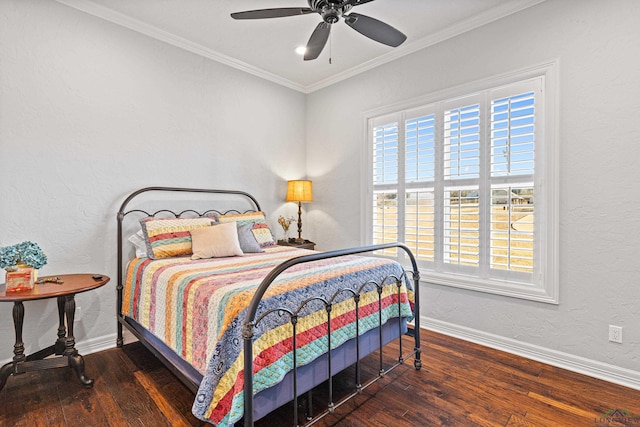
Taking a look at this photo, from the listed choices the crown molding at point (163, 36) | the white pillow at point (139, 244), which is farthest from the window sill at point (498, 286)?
the crown molding at point (163, 36)

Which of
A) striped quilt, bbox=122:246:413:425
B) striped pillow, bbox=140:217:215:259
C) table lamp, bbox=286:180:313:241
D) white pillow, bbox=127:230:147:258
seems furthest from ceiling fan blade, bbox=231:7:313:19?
table lamp, bbox=286:180:313:241

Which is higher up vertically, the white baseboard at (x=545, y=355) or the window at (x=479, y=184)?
the window at (x=479, y=184)

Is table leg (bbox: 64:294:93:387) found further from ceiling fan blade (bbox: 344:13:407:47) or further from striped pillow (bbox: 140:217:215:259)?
ceiling fan blade (bbox: 344:13:407:47)

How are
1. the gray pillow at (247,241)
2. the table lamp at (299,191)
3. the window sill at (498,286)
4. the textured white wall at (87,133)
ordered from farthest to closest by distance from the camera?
the table lamp at (299,191)
the gray pillow at (247,241)
the window sill at (498,286)
the textured white wall at (87,133)

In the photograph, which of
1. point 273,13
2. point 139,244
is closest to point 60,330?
point 139,244

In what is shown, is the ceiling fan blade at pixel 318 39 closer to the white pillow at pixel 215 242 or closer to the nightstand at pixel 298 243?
the white pillow at pixel 215 242

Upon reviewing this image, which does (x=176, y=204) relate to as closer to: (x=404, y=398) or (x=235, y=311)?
(x=235, y=311)

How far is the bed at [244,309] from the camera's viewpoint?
1.42 meters

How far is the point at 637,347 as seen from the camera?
2.14 meters

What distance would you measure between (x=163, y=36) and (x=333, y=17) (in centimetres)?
198

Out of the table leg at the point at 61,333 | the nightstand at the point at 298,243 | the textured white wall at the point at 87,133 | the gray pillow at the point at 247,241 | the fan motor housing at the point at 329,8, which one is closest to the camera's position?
the fan motor housing at the point at 329,8

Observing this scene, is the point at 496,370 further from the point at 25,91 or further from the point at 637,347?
the point at 25,91

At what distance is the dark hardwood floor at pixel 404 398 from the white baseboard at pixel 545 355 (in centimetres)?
7

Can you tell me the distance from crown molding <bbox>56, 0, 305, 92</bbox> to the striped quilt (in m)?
2.13
